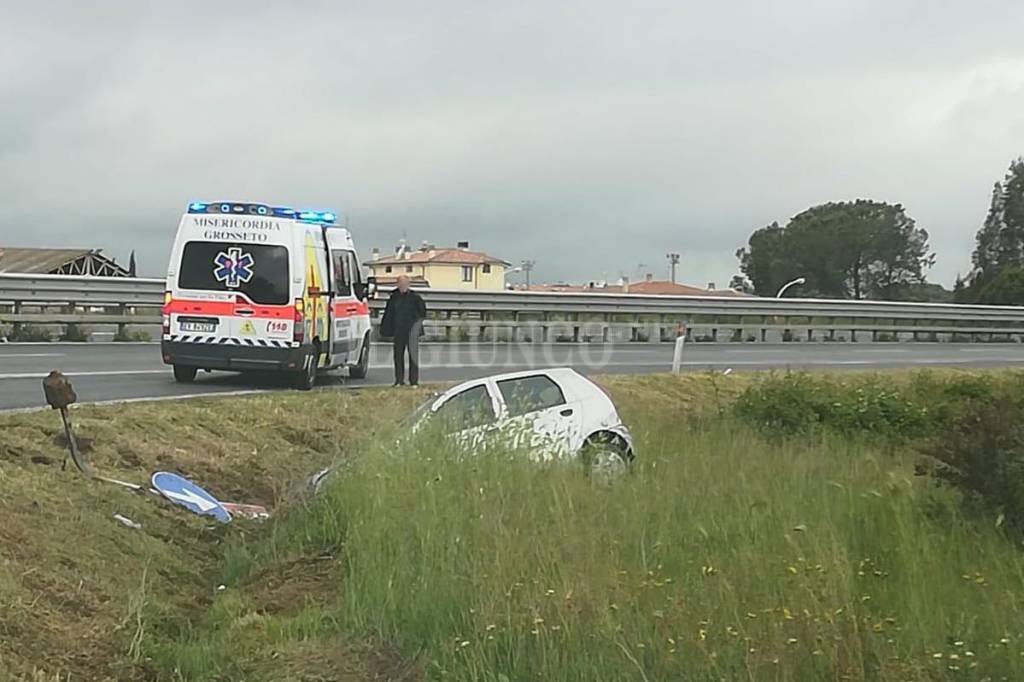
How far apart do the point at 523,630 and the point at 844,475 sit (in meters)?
4.88

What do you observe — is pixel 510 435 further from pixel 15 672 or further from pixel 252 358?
pixel 252 358

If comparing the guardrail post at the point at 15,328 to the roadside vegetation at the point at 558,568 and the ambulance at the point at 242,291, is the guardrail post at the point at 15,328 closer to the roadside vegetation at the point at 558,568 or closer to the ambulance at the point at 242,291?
the ambulance at the point at 242,291

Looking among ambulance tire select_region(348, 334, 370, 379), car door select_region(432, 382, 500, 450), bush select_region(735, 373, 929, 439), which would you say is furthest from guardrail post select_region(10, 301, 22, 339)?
car door select_region(432, 382, 500, 450)

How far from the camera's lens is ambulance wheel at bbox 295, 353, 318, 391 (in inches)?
666

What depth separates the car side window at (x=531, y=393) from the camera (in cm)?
1152

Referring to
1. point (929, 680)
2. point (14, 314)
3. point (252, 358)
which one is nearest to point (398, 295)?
point (252, 358)

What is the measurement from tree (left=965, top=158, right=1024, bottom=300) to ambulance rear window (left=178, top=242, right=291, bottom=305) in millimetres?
72219

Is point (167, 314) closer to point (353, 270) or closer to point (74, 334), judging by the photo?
point (353, 270)

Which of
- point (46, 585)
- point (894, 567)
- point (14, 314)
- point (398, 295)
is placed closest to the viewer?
point (894, 567)

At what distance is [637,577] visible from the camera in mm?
5898

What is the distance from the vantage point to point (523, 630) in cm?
549

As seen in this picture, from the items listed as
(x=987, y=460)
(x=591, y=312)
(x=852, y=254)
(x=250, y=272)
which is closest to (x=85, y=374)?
(x=250, y=272)

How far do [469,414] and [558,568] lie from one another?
4732 mm

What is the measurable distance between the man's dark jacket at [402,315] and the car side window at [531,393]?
19.6ft
